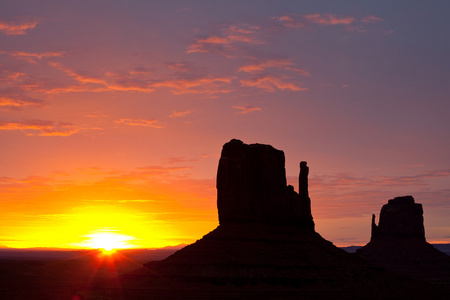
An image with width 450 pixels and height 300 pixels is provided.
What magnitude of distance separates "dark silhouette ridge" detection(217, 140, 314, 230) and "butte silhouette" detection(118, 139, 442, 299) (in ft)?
0.66

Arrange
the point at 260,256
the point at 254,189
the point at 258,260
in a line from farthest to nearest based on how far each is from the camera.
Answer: the point at 254,189, the point at 260,256, the point at 258,260

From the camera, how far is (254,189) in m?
128

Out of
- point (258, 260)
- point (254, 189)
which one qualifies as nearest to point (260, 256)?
point (258, 260)

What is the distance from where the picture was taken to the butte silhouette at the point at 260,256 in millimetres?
107938

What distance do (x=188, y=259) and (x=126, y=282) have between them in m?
13.6

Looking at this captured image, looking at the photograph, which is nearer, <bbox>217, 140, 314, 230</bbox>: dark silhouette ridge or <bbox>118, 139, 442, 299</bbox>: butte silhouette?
<bbox>118, 139, 442, 299</bbox>: butte silhouette

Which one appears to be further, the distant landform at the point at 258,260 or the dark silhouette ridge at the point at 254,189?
the dark silhouette ridge at the point at 254,189

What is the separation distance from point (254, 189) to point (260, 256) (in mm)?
18534

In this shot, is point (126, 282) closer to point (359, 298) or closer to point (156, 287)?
point (156, 287)

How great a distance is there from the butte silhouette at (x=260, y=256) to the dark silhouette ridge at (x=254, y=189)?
201 mm

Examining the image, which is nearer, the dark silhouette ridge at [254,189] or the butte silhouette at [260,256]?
the butte silhouette at [260,256]

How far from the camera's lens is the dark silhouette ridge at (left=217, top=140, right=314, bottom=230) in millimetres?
124438

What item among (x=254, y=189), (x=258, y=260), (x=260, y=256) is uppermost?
(x=254, y=189)

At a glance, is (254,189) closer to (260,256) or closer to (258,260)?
(260,256)
